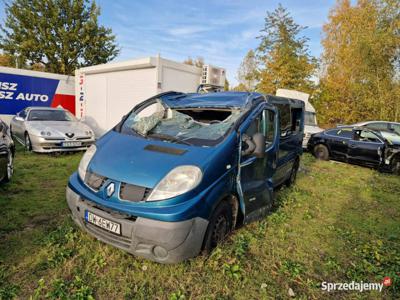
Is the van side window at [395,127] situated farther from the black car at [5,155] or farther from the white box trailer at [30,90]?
the white box trailer at [30,90]

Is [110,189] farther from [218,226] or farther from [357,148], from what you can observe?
[357,148]

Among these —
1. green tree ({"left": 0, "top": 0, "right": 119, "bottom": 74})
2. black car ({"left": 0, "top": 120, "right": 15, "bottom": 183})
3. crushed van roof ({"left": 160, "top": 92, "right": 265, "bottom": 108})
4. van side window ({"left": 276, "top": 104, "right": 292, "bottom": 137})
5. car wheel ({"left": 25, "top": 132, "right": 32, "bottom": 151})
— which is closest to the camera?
crushed van roof ({"left": 160, "top": 92, "right": 265, "bottom": 108})

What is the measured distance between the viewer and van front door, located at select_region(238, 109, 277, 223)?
3.03 m

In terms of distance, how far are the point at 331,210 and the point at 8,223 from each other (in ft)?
16.3

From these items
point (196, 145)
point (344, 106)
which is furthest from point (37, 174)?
point (344, 106)

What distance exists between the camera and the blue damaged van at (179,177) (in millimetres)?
2279

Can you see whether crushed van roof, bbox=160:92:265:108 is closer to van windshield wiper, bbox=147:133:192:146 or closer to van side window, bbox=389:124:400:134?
van windshield wiper, bbox=147:133:192:146

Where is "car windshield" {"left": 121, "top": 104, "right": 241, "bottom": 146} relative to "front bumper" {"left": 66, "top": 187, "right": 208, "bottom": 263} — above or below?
above

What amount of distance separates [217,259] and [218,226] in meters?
0.34

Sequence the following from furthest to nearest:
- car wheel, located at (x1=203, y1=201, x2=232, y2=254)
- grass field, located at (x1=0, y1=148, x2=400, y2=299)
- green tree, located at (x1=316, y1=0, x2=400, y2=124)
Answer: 1. green tree, located at (x1=316, y1=0, x2=400, y2=124)
2. car wheel, located at (x1=203, y1=201, x2=232, y2=254)
3. grass field, located at (x1=0, y1=148, x2=400, y2=299)

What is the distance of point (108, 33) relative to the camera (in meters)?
21.3

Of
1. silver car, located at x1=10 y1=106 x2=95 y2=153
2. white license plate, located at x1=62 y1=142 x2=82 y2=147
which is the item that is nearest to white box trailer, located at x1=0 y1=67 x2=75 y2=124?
silver car, located at x1=10 y1=106 x2=95 y2=153

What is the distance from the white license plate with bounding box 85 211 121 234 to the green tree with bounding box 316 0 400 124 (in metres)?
17.8

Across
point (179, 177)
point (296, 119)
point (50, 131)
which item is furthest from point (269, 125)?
point (50, 131)
